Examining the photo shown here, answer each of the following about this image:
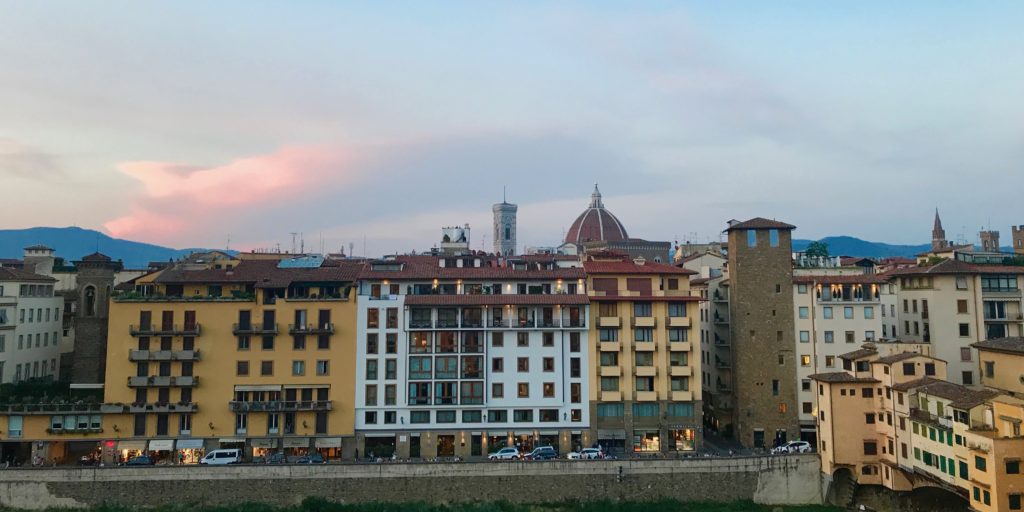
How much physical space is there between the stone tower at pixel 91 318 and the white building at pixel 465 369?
89.4ft

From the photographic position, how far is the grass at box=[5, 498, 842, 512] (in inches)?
2030

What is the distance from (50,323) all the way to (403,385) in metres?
38.1

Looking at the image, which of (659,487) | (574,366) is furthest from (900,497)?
(574,366)

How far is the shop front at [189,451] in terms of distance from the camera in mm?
59188

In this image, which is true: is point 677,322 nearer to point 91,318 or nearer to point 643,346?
point 643,346

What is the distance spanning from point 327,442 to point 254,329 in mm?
11444

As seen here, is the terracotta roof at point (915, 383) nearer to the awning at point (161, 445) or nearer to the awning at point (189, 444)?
the awning at point (189, 444)

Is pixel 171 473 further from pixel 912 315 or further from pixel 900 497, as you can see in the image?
pixel 912 315

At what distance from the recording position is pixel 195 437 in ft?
195

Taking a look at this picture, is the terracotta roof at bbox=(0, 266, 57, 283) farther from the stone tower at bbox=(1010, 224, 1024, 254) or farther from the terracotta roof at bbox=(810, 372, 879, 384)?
the stone tower at bbox=(1010, 224, 1024, 254)

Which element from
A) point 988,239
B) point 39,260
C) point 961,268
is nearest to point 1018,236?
point 988,239

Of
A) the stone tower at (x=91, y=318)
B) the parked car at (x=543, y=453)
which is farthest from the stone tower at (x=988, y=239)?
the stone tower at (x=91, y=318)

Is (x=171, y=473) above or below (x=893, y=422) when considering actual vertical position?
below

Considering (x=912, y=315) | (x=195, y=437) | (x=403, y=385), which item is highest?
(x=912, y=315)
